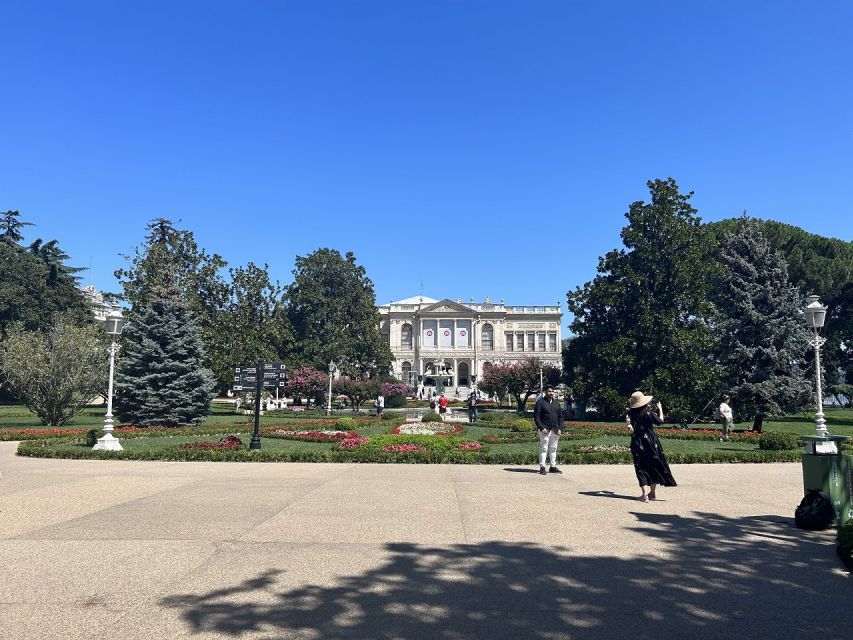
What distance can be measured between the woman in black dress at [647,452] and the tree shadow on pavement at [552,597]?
249 cm

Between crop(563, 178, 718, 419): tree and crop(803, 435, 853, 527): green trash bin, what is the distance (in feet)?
73.4

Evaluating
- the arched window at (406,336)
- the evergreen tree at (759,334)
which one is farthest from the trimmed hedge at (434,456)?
the arched window at (406,336)

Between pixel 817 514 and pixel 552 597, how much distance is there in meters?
3.97

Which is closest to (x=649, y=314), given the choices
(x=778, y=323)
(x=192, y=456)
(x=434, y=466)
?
(x=778, y=323)

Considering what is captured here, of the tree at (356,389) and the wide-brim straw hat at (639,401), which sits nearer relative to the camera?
the wide-brim straw hat at (639,401)

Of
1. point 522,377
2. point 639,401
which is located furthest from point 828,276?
point 639,401

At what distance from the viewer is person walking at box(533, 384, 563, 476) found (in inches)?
464

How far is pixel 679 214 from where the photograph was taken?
31.8m

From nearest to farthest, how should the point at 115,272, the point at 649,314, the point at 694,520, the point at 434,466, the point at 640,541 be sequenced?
the point at 640,541 < the point at 694,520 < the point at 434,466 < the point at 649,314 < the point at 115,272

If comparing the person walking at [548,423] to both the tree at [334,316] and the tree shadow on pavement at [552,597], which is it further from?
the tree at [334,316]

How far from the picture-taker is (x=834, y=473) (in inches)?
265

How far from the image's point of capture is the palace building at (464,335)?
274ft

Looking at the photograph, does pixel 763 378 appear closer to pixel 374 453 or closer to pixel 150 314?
pixel 374 453

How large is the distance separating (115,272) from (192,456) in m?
27.1
